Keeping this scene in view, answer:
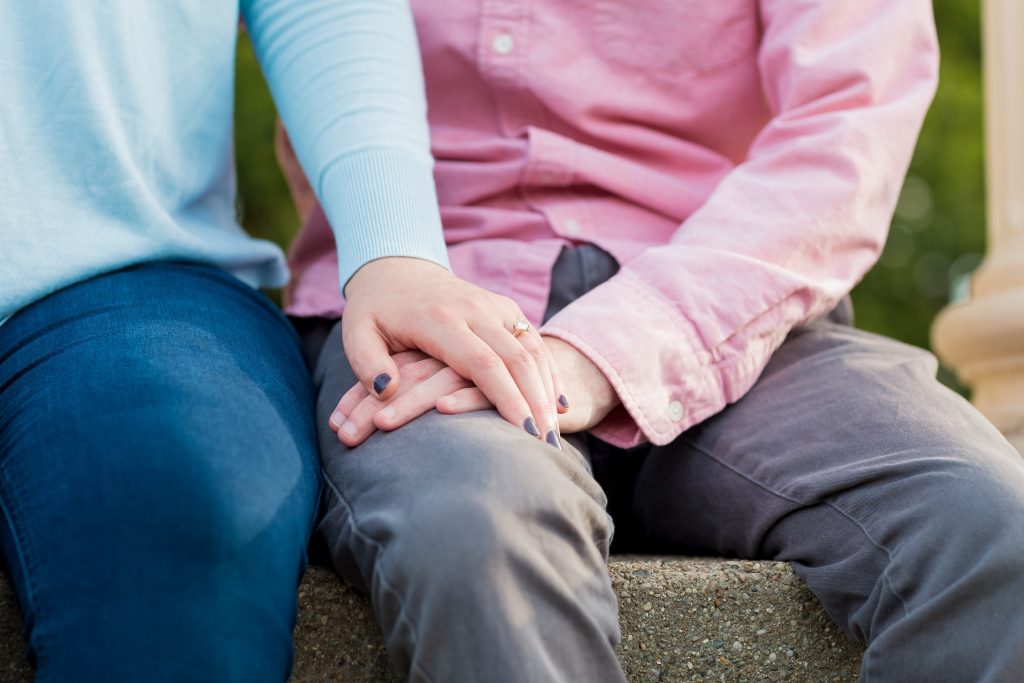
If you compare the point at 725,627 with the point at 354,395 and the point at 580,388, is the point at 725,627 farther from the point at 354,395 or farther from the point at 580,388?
the point at 354,395

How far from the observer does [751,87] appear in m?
1.51

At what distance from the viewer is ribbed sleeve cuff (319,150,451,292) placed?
1203mm

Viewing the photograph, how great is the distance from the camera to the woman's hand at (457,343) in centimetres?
102

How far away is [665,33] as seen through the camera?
4.77 feet

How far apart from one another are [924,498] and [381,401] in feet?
1.72

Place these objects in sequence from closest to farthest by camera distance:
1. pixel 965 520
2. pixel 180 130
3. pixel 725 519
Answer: pixel 965 520 → pixel 725 519 → pixel 180 130

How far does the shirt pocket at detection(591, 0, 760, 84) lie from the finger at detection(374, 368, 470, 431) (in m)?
0.61

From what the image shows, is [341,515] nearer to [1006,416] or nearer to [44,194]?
[44,194]

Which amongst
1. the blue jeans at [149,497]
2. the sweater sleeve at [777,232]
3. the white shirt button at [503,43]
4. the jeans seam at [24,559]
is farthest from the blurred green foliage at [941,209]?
the jeans seam at [24,559]

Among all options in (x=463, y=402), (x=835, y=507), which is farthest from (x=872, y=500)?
(x=463, y=402)

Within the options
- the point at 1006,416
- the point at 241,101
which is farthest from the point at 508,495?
the point at 241,101

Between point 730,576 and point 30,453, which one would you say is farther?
point 730,576

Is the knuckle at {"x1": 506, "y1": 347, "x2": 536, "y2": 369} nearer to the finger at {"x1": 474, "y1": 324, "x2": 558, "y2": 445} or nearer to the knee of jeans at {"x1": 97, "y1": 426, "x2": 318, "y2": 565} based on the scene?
the finger at {"x1": 474, "y1": 324, "x2": 558, "y2": 445}

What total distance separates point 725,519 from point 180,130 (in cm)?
80
